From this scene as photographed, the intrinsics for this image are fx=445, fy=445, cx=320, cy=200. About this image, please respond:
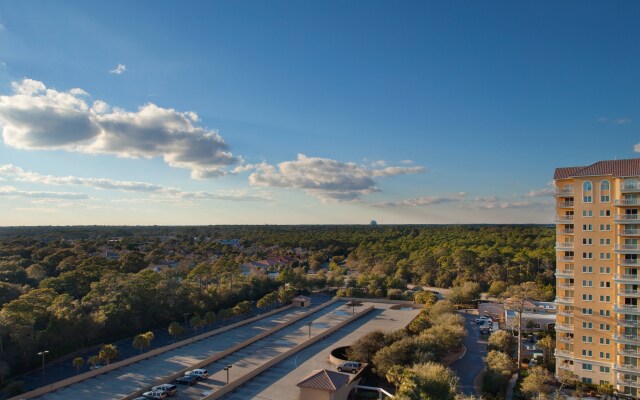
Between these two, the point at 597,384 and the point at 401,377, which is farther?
the point at 597,384

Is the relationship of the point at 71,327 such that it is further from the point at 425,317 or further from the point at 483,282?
the point at 483,282

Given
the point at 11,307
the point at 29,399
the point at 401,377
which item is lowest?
the point at 29,399

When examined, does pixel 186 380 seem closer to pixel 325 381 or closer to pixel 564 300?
pixel 325 381

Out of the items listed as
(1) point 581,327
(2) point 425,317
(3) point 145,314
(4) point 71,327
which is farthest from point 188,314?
(1) point 581,327

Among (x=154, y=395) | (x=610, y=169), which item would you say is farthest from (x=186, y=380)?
(x=610, y=169)

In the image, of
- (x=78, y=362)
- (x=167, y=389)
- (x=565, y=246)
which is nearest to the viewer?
(x=167, y=389)

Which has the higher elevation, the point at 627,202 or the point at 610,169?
the point at 610,169

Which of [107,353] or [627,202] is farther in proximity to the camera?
[107,353]

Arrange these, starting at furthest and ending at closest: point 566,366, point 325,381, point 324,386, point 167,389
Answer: point 566,366, point 167,389, point 325,381, point 324,386

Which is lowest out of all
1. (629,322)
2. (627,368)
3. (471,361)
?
(471,361)
